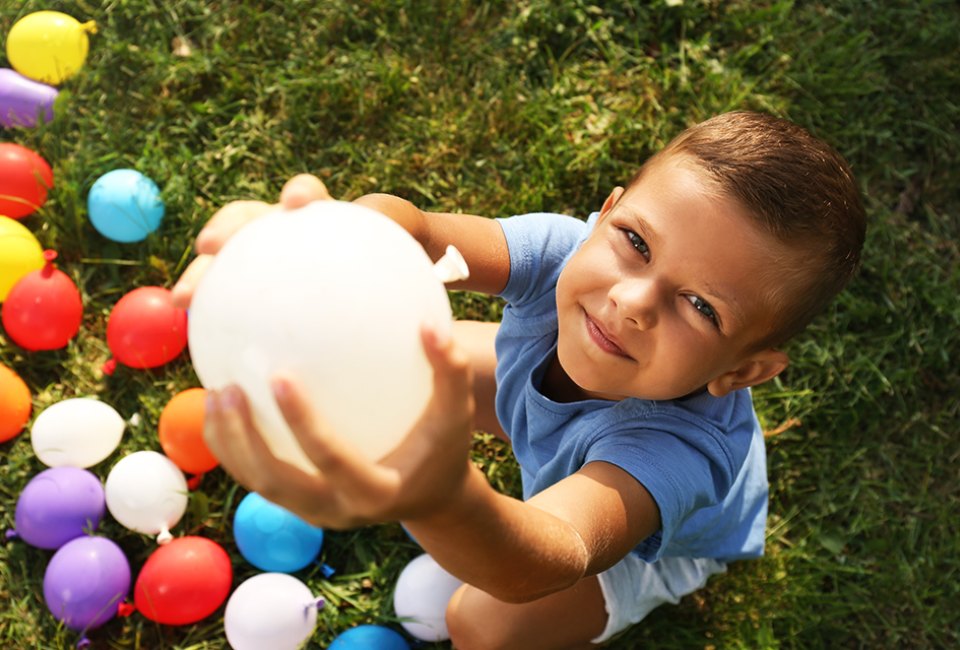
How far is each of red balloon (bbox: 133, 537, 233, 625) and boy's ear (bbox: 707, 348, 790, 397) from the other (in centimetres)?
114

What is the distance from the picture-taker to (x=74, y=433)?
80.7 inches

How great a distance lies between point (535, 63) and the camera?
2594 mm

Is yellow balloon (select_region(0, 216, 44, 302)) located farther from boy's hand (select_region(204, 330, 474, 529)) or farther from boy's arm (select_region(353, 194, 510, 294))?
boy's hand (select_region(204, 330, 474, 529))

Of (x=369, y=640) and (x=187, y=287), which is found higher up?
(x=187, y=287)

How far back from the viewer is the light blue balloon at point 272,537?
2006 millimetres

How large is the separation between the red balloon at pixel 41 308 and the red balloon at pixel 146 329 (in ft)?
0.38

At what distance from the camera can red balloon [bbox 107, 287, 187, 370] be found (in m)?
2.15

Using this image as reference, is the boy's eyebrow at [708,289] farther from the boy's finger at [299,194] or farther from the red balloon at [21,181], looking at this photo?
the red balloon at [21,181]

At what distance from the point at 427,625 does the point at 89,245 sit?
1.31 m

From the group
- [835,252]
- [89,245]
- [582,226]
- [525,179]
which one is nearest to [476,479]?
[835,252]

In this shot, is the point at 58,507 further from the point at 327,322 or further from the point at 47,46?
the point at 327,322

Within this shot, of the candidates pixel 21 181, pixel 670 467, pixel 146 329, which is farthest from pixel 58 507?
pixel 670 467

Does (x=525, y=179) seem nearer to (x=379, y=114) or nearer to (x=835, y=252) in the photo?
(x=379, y=114)

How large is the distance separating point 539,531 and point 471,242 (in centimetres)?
71
